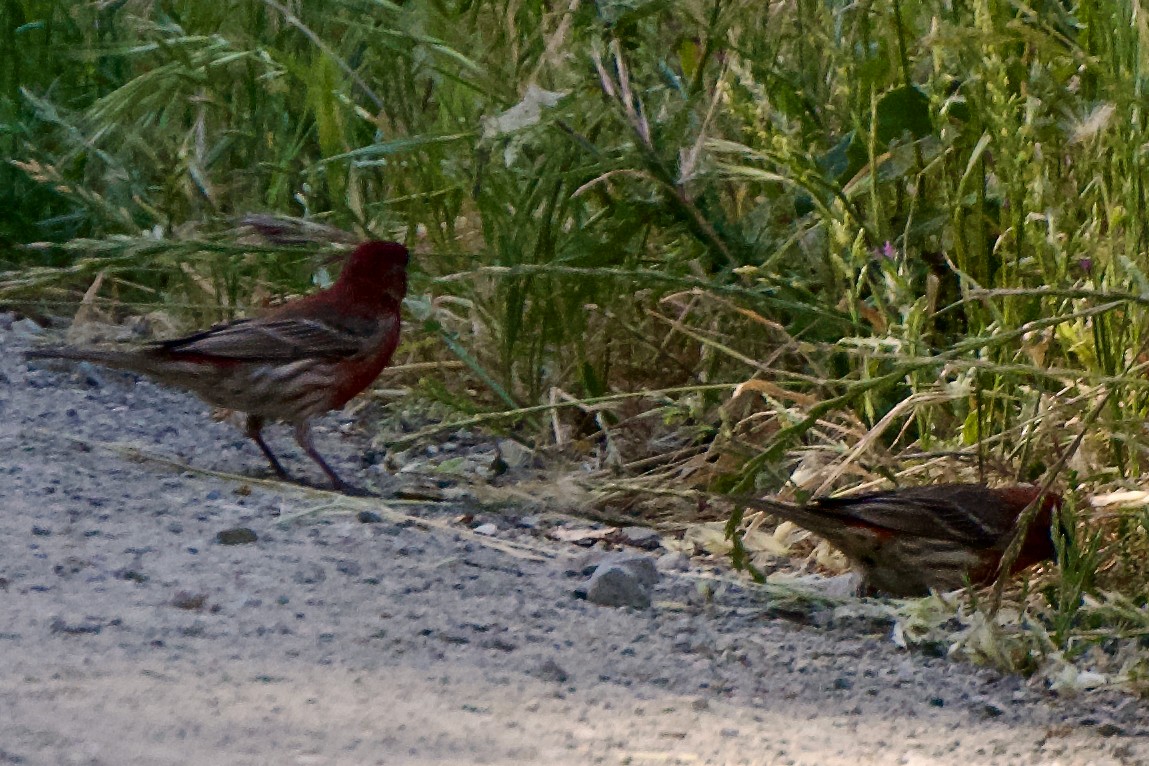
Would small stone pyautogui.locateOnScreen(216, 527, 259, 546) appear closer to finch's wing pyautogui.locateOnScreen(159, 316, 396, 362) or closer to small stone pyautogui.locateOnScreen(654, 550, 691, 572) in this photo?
small stone pyautogui.locateOnScreen(654, 550, 691, 572)

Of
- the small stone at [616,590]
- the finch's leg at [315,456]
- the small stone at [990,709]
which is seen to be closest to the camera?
the small stone at [990,709]

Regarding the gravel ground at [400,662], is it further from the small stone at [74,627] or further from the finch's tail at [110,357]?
the finch's tail at [110,357]

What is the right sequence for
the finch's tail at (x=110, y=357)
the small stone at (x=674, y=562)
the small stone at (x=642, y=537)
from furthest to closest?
1. the finch's tail at (x=110, y=357)
2. the small stone at (x=642, y=537)
3. the small stone at (x=674, y=562)

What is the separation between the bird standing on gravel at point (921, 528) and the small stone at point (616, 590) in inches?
16.7

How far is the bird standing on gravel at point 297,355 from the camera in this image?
557cm

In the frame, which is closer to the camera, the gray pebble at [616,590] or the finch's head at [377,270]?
the gray pebble at [616,590]

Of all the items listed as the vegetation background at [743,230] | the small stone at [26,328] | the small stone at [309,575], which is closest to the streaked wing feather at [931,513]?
the vegetation background at [743,230]

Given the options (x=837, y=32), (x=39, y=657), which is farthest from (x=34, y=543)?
(x=837, y=32)

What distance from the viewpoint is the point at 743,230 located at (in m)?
5.30

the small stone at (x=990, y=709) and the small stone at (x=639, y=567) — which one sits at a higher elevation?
the small stone at (x=990, y=709)

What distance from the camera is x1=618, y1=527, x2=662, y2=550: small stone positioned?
4801mm

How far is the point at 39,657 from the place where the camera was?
3.02 meters

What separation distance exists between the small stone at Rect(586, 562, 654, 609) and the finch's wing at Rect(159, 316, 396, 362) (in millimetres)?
1829

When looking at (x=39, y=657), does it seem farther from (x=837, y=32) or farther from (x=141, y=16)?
(x=141, y=16)
